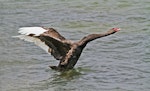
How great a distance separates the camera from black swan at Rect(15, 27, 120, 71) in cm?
819

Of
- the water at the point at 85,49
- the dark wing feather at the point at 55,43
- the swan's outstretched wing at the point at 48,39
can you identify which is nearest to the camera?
the water at the point at 85,49

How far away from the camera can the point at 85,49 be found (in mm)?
9656

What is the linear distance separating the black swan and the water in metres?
0.21

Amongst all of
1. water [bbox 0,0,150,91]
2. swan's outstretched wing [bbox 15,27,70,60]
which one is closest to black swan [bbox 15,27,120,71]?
swan's outstretched wing [bbox 15,27,70,60]

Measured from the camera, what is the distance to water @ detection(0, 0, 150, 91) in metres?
7.72

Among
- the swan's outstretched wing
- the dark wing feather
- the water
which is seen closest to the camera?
the water

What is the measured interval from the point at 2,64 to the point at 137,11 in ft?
15.9

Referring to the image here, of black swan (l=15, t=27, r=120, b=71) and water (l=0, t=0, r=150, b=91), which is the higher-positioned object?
black swan (l=15, t=27, r=120, b=71)

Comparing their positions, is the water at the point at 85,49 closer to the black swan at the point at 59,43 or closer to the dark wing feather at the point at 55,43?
the black swan at the point at 59,43

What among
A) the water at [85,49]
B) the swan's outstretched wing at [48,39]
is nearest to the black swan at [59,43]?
the swan's outstretched wing at [48,39]

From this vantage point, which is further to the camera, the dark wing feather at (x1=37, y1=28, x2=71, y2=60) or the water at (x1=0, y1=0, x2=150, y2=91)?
the dark wing feather at (x1=37, y1=28, x2=71, y2=60)

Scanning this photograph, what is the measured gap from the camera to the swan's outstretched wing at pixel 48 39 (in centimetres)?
814

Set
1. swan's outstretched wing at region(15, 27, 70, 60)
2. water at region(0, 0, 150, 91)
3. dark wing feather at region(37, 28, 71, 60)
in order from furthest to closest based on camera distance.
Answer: dark wing feather at region(37, 28, 71, 60) < swan's outstretched wing at region(15, 27, 70, 60) < water at region(0, 0, 150, 91)

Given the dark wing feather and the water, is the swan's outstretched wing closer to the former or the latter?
the dark wing feather
